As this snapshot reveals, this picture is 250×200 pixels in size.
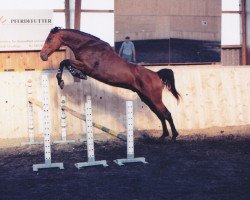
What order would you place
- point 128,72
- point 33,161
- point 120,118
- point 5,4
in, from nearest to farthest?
1. point 33,161
2. point 128,72
3. point 120,118
4. point 5,4


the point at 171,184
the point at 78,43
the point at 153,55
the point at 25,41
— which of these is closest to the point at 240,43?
the point at 153,55

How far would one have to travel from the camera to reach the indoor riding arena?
280 inches

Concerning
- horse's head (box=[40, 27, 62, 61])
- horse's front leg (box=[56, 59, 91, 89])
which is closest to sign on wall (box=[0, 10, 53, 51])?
horse's head (box=[40, 27, 62, 61])

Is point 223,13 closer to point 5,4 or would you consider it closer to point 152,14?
point 152,14

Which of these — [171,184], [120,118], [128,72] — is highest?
[128,72]

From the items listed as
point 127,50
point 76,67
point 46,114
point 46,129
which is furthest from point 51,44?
point 127,50

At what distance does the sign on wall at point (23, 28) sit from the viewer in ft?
52.1

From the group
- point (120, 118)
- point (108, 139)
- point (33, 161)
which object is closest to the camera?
point (33, 161)

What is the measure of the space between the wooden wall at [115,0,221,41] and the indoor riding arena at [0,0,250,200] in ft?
0.13

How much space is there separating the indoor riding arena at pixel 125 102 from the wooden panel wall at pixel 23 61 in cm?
3

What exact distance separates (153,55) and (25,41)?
4.69m

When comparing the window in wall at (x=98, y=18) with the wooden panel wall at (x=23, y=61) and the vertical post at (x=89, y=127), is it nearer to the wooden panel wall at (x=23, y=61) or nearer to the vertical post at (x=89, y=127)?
the wooden panel wall at (x=23, y=61)

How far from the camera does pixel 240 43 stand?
19250mm

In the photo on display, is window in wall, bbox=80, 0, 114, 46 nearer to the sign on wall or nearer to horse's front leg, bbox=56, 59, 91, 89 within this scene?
Result: the sign on wall
